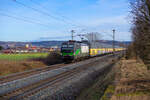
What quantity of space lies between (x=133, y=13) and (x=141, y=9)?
38.1 inches

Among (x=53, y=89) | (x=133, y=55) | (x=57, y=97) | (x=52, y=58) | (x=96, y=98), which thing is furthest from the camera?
(x=133, y=55)

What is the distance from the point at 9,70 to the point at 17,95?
11407 millimetres

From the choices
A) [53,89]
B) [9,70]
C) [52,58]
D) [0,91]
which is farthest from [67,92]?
[52,58]

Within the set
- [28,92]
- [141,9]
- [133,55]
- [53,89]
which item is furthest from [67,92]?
[133,55]

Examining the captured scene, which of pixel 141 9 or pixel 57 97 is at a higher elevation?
pixel 141 9

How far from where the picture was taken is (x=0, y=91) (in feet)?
36.3

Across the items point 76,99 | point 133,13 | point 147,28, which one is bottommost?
point 76,99

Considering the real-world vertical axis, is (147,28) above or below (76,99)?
above

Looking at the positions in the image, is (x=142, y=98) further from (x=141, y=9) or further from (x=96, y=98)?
(x=141, y=9)

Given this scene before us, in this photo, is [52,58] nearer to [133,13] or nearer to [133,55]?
[133,55]

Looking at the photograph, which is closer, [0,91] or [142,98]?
[142,98]

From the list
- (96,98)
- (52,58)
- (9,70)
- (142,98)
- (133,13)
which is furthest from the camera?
(52,58)

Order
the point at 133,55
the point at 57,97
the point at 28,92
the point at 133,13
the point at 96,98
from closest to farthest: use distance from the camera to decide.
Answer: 1. the point at 96,98
2. the point at 57,97
3. the point at 28,92
4. the point at 133,13
5. the point at 133,55

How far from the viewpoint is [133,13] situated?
14133 millimetres
